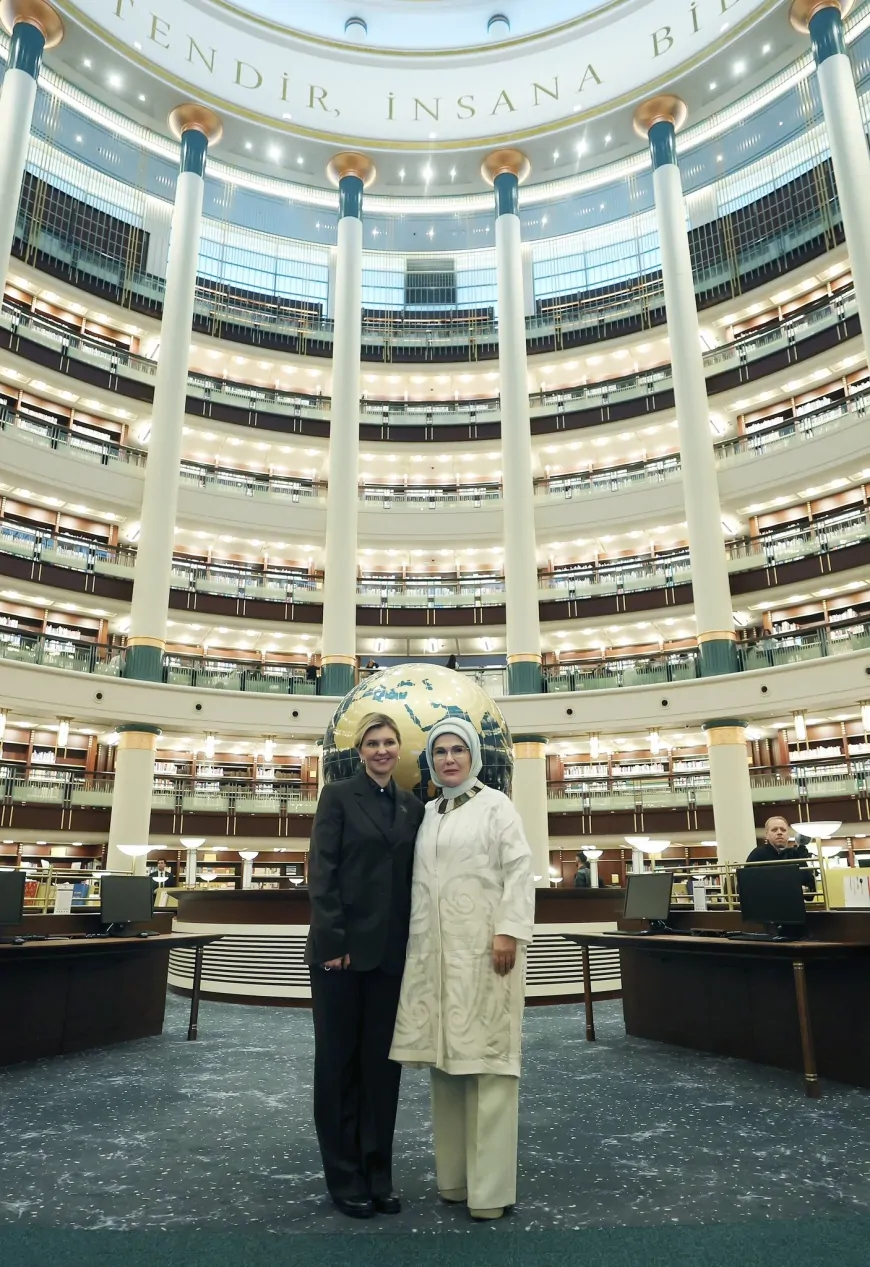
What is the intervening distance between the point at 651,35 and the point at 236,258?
15.7m

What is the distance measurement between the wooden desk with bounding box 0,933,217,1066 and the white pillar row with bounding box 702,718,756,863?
1451cm

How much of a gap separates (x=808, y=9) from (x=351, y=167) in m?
13.8

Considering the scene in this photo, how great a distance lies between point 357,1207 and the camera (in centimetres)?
344

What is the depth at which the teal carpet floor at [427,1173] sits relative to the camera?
10.2 ft

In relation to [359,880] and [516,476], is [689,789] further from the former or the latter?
[359,880]

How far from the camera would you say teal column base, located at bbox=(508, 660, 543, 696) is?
23.0m

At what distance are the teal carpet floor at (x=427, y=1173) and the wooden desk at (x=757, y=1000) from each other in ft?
0.95

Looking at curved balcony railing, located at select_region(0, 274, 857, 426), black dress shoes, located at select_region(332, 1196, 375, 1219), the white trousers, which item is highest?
curved balcony railing, located at select_region(0, 274, 857, 426)

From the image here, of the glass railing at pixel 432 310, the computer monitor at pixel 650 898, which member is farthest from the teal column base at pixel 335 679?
the computer monitor at pixel 650 898

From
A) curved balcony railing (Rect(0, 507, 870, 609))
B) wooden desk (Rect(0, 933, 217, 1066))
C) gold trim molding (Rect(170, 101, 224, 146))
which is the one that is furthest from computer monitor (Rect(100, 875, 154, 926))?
gold trim molding (Rect(170, 101, 224, 146))

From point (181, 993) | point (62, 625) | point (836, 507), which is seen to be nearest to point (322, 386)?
point (62, 625)

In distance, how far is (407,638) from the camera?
28000 millimetres

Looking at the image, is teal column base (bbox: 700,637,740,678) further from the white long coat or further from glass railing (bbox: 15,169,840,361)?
the white long coat

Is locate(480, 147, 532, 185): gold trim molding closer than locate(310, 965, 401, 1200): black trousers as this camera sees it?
No
